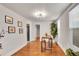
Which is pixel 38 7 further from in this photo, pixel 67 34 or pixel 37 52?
pixel 37 52

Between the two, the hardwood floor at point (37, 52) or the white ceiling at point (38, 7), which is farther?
the hardwood floor at point (37, 52)

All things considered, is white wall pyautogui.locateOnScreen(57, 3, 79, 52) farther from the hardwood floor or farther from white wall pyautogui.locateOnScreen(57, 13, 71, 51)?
the hardwood floor

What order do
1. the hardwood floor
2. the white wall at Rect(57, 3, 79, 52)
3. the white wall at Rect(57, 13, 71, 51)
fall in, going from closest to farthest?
the white wall at Rect(57, 3, 79, 52), the white wall at Rect(57, 13, 71, 51), the hardwood floor

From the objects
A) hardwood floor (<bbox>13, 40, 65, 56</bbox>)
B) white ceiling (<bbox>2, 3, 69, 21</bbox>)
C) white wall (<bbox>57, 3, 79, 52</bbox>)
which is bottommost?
hardwood floor (<bbox>13, 40, 65, 56</bbox>)

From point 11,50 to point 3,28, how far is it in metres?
0.97

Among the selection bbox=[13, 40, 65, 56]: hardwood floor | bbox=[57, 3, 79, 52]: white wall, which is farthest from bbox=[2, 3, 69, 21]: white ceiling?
bbox=[13, 40, 65, 56]: hardwood floor

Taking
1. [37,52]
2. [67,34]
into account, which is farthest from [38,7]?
[37,52]

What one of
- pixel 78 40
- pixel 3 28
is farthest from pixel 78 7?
pixel 3 28

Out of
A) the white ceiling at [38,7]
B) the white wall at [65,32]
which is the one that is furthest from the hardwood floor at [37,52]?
the white ceiling at [38,7]

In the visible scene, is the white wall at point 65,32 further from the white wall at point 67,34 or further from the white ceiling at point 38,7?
the white ceiling at point 38,7

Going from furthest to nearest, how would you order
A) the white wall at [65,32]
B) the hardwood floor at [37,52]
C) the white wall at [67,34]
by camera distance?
the hardwood floor at [37,52]
the white wall at [65,32]
the white wall at [67,34]

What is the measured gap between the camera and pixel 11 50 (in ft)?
14.0

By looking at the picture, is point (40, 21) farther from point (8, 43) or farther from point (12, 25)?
point (8, 43)

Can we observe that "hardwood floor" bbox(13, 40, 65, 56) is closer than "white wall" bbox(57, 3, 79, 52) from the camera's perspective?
No
